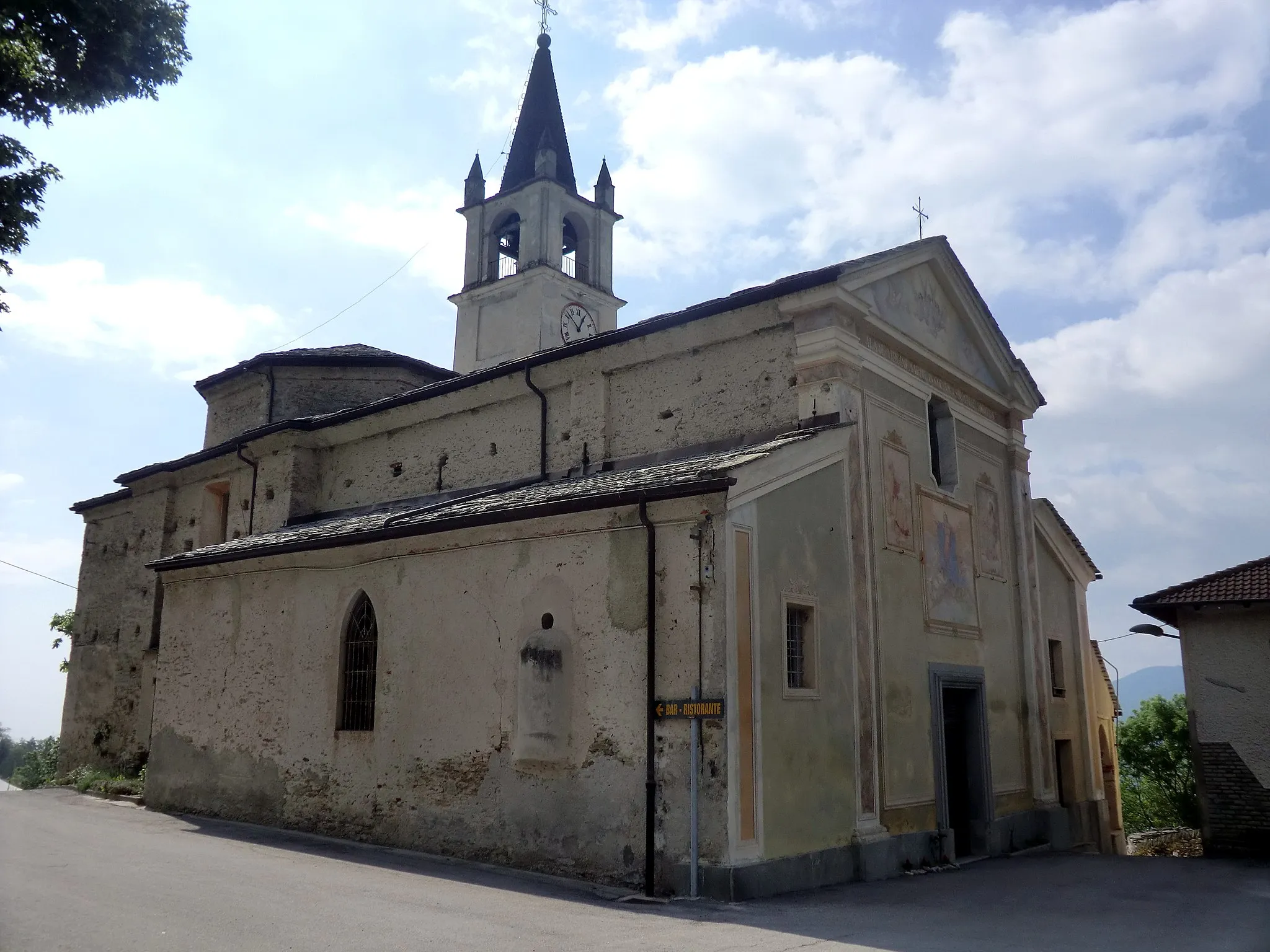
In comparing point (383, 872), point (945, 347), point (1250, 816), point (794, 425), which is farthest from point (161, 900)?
point (1250, 816)

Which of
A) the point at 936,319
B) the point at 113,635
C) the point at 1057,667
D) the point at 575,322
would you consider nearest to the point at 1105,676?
the point at 1057,667

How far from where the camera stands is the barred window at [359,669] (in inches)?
534

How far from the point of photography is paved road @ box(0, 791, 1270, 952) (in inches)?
287

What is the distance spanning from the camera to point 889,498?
13.2 metres

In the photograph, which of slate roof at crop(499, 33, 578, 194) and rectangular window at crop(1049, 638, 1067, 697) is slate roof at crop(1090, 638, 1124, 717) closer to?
rectangular window at crop(1049, 638, 1067, 697)

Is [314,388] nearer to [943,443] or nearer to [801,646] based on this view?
[943,443]

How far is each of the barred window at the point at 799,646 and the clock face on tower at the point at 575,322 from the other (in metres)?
17.2

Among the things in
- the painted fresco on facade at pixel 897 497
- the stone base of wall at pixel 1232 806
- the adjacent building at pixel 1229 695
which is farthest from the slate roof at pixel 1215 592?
the painted fresco on facade at pixel 897 497

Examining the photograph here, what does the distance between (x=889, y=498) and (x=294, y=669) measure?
8613 millimetres

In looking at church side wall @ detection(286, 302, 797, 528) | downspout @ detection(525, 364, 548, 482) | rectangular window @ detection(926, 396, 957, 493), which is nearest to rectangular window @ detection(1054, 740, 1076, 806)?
rectangular window @ detection(926, 396, 957, 493)

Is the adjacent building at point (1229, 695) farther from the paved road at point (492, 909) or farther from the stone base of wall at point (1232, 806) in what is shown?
the paved road at point (492, 909)

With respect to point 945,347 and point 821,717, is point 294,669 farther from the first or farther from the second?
point 945,347

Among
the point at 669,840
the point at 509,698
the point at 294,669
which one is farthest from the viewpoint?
the point at 294,669

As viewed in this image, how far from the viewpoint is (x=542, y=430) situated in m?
15.2
